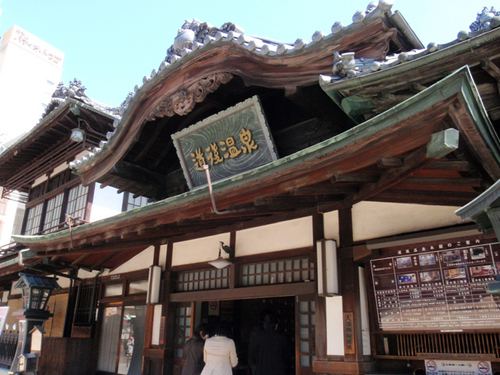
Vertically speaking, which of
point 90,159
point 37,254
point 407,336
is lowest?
point 407,336

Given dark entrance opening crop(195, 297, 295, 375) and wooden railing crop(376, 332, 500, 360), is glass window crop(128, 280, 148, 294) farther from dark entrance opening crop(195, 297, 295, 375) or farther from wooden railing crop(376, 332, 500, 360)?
wooden railing crop(376, 332, 500, 360)

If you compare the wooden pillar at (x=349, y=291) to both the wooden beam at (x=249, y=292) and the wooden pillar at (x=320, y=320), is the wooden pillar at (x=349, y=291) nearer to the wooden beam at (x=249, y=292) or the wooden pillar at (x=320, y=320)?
the wooden pillar at (x=320, y=320)

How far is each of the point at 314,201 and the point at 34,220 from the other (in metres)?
14.0

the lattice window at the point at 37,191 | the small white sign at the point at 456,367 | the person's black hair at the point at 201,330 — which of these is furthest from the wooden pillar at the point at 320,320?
the lattice window at the point at 37,191

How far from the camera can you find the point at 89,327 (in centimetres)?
1145

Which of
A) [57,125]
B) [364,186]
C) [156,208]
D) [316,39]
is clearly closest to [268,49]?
[316,39]

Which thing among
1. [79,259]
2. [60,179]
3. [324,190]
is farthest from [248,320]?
[60,179]

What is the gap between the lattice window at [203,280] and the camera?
8.23m

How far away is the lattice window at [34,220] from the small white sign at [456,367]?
592 inches

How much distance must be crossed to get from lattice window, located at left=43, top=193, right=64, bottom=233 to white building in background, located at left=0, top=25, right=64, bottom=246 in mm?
26214

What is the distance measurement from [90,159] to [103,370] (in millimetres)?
5662

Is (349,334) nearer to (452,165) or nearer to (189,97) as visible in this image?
(452,165)

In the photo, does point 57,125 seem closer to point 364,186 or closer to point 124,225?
point 124,225

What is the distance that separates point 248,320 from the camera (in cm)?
1147
